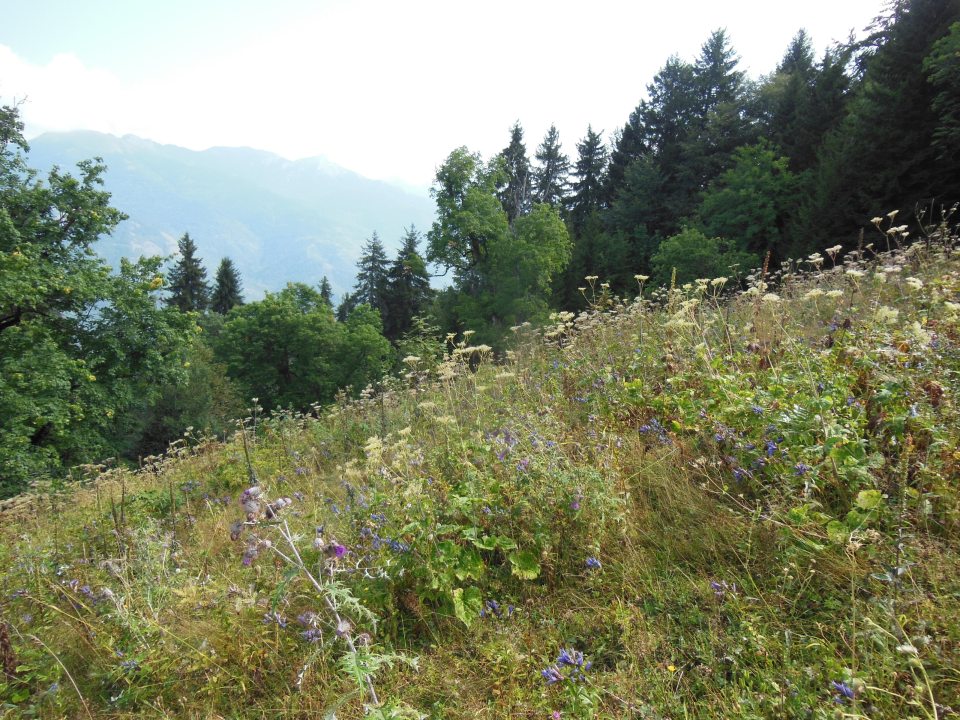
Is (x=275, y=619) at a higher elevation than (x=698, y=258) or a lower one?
lower

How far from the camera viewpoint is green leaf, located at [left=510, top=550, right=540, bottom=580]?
239cm

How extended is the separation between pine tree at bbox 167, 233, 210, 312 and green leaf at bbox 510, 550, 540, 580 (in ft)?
202

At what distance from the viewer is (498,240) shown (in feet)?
109

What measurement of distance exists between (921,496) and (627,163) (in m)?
49.4

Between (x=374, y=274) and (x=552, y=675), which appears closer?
(x=552, y=675)

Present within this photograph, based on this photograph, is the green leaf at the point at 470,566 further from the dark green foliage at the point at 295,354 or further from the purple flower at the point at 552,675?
the dark green foliage at the point at 295,354

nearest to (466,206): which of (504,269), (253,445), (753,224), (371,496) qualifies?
(504,269)

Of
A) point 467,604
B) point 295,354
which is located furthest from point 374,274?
point 467,604

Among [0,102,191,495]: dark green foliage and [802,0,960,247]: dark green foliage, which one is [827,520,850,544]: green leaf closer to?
[0,102,191,495]: dark green foliage

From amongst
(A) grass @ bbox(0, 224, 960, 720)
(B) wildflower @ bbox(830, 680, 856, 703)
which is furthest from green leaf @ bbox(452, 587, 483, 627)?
(B) wildflower @ bbox(830, 680, 856, 703)

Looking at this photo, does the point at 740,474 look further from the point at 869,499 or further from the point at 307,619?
the point at 307,619

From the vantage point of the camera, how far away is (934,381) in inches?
92.5

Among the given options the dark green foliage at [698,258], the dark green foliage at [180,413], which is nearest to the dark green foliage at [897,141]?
the dark green foliage at [698,258]

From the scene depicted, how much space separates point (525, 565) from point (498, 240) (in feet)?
106
